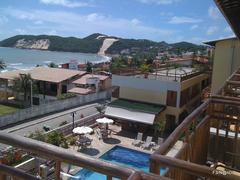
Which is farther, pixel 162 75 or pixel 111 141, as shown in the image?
pixel 162 75

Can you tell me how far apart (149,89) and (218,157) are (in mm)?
20908

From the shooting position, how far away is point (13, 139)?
2.08m

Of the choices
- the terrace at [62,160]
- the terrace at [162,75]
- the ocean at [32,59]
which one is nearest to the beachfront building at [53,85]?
the terrace at [162,75]

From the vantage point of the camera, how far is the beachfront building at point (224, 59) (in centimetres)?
1844

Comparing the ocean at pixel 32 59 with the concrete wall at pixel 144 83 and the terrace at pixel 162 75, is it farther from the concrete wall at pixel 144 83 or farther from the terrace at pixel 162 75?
the concrete wall at pixel 144 83

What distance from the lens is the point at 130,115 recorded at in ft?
77.6

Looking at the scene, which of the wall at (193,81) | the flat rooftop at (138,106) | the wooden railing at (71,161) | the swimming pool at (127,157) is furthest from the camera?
the wall at (193,81)

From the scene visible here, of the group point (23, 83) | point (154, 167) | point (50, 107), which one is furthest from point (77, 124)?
point (154, 167)

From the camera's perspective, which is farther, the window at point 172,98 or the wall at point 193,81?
the wall at point 193,81

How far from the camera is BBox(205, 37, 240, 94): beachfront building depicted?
1844cm

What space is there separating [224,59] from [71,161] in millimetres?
18594

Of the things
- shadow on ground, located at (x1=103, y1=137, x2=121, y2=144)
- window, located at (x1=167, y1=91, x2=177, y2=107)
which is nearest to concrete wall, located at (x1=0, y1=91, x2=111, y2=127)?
shadow on ground, located at (x1=103, y1=137, x2=121, y2=144)

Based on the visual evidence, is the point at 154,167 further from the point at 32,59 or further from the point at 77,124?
the point at 32,59

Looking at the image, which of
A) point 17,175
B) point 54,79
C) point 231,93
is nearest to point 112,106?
point 54,79
